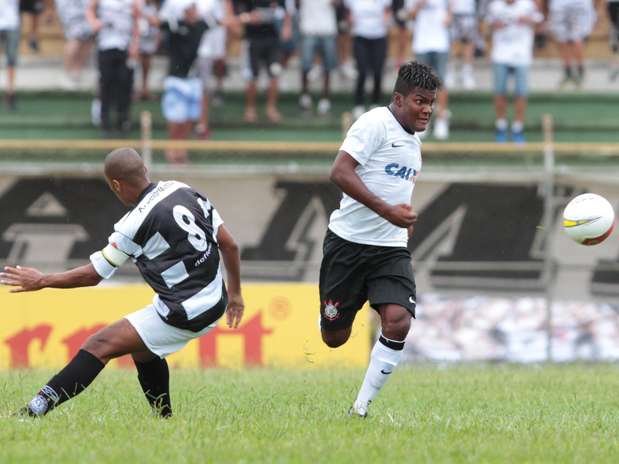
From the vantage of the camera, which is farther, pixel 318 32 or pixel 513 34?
pixel 318 32

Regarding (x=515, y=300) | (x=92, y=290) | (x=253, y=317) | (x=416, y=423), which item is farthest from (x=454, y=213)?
(x=416, y=423)

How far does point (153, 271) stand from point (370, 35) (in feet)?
41.6

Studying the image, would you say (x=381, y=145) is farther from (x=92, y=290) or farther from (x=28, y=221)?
(x=28, y=221)

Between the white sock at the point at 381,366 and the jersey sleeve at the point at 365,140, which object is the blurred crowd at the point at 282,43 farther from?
the white sock at the point at 381,366

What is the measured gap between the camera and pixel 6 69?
22062 millimetres

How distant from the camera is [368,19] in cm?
1941

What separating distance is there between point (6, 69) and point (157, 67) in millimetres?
2629

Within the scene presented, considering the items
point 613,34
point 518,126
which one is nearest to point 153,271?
point 518,126

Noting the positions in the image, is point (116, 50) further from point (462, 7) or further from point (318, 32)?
point (462, 7)

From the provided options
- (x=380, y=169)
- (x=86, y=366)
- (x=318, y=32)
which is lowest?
(x=86, y=366)

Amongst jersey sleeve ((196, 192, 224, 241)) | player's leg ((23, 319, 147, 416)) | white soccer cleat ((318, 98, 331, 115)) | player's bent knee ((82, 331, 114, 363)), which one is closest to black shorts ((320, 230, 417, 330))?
jersey sleeve ((196, 192, 224, 241))

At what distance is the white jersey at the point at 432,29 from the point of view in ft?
62.5

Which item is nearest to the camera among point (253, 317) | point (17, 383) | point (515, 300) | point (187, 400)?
point (187, 400)

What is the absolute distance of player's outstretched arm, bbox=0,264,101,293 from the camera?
7.10m
